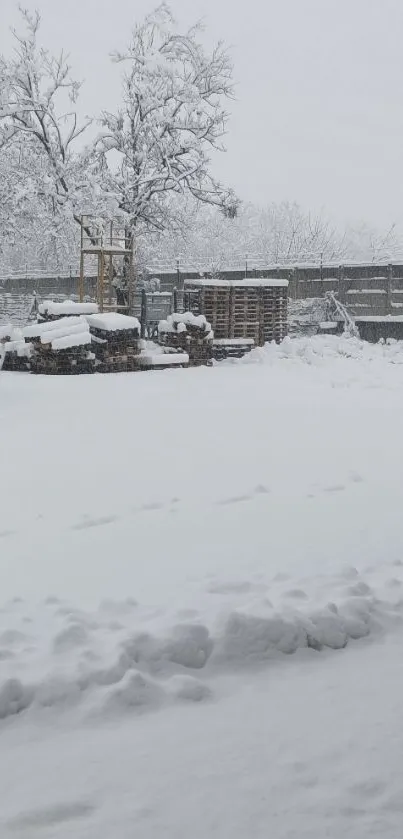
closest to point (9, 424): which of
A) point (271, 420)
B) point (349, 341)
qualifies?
point (271, 420)

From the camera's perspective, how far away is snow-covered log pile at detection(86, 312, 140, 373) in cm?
1683

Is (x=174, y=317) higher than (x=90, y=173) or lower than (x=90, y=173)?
lower

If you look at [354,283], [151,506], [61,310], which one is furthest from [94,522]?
[354,283]

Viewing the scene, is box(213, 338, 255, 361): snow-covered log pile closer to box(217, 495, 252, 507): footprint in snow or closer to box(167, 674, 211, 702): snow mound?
box(217, 495, 252, 507): footprint in snow

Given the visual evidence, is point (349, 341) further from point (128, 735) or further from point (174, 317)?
point (128, 735)

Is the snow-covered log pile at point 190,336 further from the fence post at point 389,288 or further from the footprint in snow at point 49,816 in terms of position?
the footprint in snow at point 49,816

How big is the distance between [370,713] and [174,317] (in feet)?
52.6

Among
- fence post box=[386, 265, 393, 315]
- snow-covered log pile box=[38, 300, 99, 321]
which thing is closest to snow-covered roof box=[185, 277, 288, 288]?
snow-covered log pile box=[38, 300, 99, 321]

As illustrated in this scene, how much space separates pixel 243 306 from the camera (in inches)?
846

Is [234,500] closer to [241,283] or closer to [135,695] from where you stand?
[135,695]

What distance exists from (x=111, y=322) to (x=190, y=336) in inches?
99.2

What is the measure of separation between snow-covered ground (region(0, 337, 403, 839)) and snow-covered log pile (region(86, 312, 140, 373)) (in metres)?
8.63

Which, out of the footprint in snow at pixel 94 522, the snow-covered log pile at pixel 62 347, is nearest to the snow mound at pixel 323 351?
the snow-covered log pile at pixel 62 347

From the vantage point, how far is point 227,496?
6477 mm
